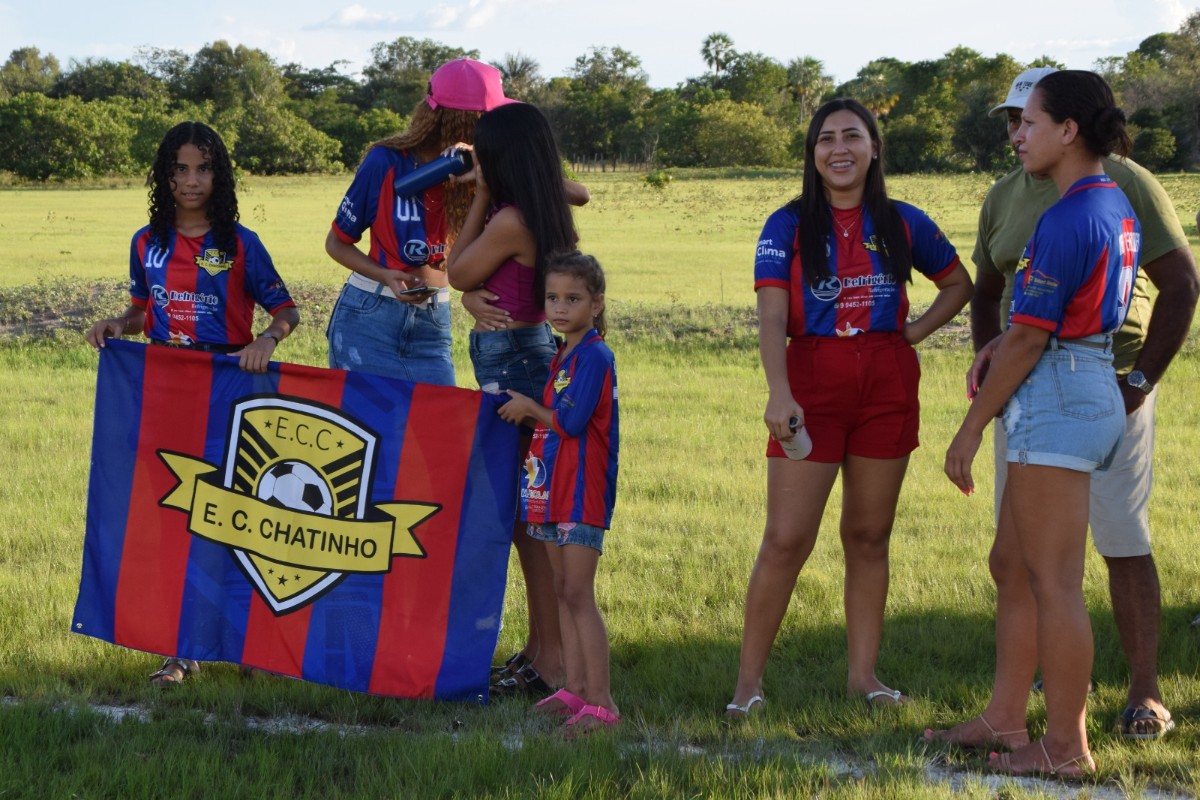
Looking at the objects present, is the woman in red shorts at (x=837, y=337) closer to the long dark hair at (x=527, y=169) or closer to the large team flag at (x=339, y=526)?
the long dark hair at (x=527, y=169)

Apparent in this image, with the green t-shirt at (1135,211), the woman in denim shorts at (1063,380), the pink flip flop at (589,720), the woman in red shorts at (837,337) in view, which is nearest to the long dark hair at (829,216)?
the woman in red shorts at (837,337)

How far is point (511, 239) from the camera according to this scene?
4.34 metres

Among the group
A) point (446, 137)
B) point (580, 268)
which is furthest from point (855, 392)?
point (446, 137)

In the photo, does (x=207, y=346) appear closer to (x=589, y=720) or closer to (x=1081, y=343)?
(x=589, y=720)

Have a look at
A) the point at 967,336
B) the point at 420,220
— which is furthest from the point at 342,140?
the point at 420,220

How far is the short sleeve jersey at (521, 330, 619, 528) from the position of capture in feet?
13.6

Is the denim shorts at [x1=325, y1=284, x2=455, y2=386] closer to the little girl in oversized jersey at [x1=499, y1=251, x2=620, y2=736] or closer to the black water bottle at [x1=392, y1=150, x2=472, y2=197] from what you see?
the black water bottle at [x1=392, y1=150, x2=472, y2=197]

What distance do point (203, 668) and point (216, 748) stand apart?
1014 mm

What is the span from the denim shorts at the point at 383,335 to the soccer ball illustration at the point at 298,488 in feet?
1.54

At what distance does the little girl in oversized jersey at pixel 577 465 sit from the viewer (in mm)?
4160

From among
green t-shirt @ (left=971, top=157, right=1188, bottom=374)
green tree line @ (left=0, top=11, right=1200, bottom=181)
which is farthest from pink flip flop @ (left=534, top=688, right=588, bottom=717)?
green tree line @ (left=0, top=11, right=1200, bottom=181)

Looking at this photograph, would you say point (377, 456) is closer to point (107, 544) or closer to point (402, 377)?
point (402, 377)

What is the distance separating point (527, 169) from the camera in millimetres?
4301

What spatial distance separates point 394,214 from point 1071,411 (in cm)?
258
